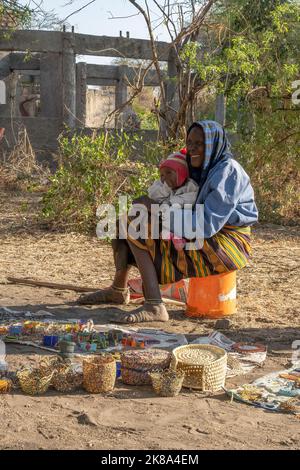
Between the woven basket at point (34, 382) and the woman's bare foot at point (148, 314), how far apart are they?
132cm

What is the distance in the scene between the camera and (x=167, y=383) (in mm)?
3396

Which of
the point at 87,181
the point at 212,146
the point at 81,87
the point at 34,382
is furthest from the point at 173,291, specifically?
the point at 81,87

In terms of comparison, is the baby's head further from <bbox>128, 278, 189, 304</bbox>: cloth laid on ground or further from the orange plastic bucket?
<bbox>128, 278, 189, 304</bbox>: cloth laid on ground

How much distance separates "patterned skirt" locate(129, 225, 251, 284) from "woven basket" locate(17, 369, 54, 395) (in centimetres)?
156

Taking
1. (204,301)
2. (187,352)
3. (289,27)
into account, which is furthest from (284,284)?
(289,27)

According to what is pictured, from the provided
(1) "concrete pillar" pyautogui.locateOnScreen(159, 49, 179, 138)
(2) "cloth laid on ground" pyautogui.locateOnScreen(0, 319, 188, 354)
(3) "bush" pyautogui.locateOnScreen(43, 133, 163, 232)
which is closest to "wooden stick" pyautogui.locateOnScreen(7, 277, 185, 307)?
(2) "cloth laid on ground" pyautogui.locateOnScreen(0, 319, 188, 354)

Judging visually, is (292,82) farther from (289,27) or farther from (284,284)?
(284,284)

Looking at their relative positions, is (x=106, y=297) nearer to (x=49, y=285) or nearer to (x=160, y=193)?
(x=49, y=285)

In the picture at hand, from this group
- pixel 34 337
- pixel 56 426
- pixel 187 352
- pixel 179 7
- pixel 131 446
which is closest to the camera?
pixel 131 446

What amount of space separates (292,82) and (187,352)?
19.2 ft

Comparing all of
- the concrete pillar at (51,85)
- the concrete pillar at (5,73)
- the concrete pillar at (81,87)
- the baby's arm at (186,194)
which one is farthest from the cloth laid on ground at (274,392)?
the concrete pillar at (81,87)

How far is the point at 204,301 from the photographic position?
16.3ft

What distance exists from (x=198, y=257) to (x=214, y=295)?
377 mm
